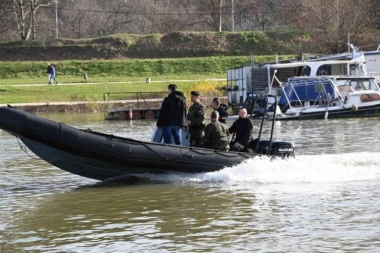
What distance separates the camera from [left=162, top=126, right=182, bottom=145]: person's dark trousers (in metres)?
17.8

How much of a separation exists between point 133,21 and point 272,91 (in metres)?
49.1

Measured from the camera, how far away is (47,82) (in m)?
55.0

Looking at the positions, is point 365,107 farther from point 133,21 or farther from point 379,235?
point 133,21

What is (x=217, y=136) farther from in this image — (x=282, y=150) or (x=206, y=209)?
(x=206, y=209)

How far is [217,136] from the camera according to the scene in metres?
17.6

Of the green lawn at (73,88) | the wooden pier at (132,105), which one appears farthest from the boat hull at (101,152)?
the green lawn at (73,88)

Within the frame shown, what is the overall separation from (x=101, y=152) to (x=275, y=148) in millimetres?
3865

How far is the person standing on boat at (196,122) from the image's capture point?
58.5 feet

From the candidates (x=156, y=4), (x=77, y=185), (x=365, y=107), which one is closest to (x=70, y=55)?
(x=156, y=4)

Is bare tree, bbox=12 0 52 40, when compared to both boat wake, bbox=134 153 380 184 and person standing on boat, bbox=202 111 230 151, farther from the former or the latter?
boat wake, bbox=134 153 380 184

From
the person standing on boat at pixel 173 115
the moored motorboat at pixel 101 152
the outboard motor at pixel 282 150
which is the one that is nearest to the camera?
the moored motorboat at pixel 101 152

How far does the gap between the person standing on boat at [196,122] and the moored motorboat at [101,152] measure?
803mm

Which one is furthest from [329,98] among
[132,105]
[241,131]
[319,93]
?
[241,131]

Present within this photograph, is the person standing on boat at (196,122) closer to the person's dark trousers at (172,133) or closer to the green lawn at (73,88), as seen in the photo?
the person's dark trousers at (172,133)
